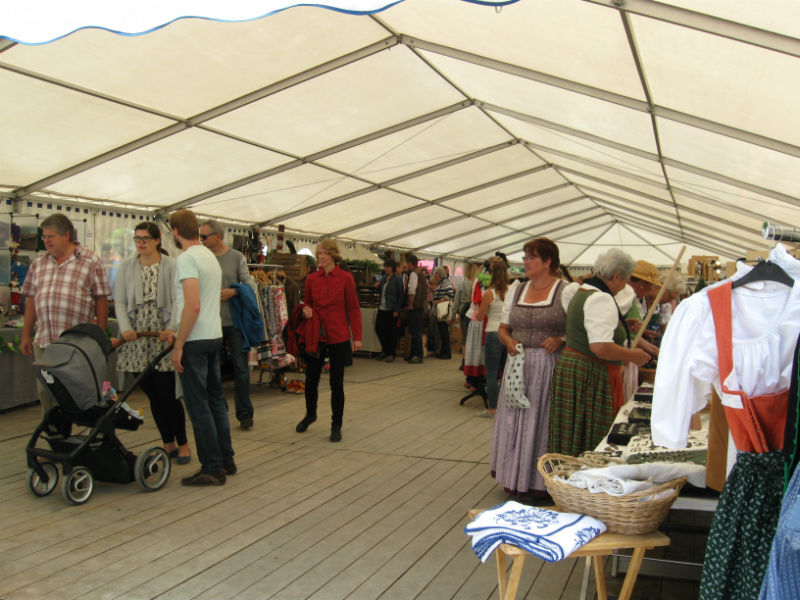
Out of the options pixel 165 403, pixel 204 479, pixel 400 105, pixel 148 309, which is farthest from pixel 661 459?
pixel 400 105

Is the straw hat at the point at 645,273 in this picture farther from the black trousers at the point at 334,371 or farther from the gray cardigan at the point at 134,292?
the gray cardigan at the point at 134,292

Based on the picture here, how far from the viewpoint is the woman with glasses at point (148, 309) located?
4504 millimetres

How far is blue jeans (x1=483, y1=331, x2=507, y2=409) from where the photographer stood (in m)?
6.62

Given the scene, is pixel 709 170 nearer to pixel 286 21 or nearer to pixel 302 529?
pixel 286 21

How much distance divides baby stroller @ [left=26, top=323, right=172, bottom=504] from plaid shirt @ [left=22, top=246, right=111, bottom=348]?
1.96ft

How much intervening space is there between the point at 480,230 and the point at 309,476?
480 inches

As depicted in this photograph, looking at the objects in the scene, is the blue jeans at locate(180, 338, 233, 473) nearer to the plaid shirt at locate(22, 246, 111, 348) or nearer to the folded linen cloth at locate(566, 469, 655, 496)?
the plaid shirt at locate(22, 246, 111, 348)

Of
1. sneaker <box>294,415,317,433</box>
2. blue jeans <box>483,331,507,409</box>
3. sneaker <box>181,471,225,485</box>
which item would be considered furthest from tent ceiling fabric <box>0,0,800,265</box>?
sneaker <box>294,415,317,433</box>

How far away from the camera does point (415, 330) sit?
36.2 ft

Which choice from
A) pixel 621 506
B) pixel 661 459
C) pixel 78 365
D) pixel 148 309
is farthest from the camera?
pixel 148 309

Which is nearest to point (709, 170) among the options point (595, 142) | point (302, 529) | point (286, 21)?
point (595, 142)

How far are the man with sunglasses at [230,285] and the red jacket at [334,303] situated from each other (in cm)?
65

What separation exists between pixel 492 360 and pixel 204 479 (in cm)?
329

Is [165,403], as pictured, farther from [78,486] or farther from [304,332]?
[304,332]
